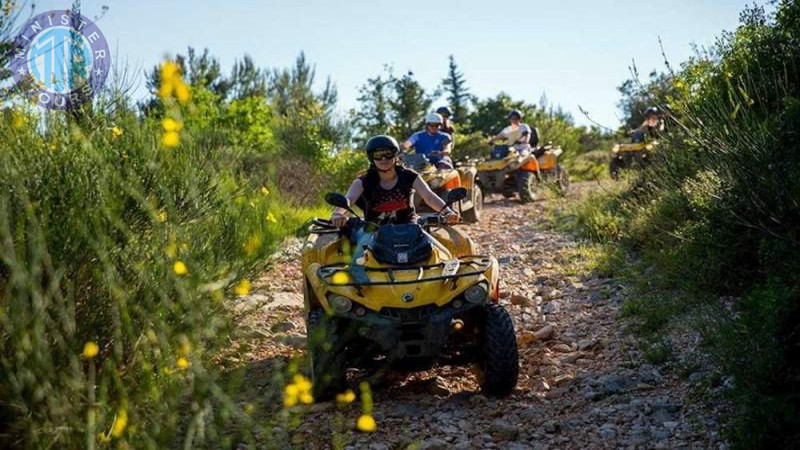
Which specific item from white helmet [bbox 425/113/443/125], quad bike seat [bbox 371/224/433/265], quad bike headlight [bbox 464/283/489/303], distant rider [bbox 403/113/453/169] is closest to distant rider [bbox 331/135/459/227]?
quad bike seat [bbox 371/224/433/265]

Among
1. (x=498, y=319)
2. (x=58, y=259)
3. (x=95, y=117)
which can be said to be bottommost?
(x=498, y=319)

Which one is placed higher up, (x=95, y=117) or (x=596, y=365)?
(x=95, y=117)

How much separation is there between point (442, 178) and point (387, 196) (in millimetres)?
5088

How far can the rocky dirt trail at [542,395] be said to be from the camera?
4.48 m

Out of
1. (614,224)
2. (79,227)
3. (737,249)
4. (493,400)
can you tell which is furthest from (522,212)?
(79,227)

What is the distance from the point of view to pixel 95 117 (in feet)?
16.6

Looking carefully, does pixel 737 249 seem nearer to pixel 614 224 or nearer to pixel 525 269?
pixel 525 269

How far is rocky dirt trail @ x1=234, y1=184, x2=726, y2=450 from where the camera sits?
14.7ft

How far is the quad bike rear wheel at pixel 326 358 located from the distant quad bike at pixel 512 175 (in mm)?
10522

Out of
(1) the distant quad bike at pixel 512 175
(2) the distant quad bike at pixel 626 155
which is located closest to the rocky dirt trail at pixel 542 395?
(1) the distant quad bike at pixel 512 175

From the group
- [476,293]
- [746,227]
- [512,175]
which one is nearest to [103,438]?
[476,293]

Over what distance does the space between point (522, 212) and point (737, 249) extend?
8154 millimetres

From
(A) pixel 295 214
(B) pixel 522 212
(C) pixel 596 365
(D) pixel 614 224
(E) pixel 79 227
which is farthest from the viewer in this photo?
(B) pixel 522 212

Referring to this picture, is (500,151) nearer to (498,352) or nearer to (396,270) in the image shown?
(396,270)
